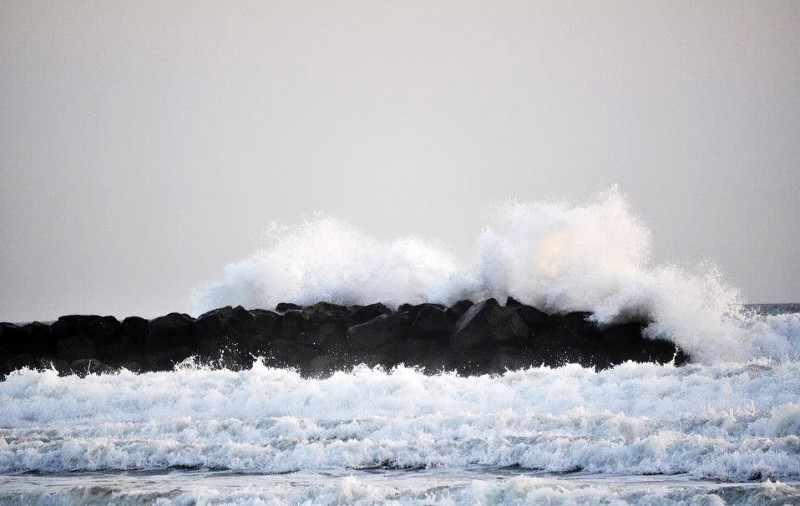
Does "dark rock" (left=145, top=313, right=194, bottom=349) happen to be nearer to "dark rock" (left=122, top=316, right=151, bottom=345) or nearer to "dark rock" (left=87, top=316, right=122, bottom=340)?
"dark rock" (left=122, top=316, right=151, bottom=345)

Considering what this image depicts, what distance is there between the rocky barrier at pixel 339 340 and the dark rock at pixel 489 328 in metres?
0.02

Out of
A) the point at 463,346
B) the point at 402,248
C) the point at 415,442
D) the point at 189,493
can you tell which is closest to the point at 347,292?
the point at 402,248

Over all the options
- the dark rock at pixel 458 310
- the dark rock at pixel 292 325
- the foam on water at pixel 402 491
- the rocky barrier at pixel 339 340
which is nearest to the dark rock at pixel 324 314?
the rocky barrier at pixel 339 340

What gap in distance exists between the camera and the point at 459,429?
10852 mm

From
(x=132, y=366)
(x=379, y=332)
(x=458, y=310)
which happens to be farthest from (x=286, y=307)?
(x=458, y=310)

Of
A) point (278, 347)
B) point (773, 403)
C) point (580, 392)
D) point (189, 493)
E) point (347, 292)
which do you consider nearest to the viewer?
point (189, 493)

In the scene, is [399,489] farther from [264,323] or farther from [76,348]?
[76,348]

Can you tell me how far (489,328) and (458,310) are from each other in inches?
52.4

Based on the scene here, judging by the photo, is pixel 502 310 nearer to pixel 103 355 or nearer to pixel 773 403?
pixel 773 403

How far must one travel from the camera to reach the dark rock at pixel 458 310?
17.6 meters

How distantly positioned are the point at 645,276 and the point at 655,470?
9958 mm

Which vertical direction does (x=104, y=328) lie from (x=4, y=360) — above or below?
above

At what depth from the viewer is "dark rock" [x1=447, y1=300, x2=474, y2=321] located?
17.6 meters

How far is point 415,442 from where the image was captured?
10367mm
